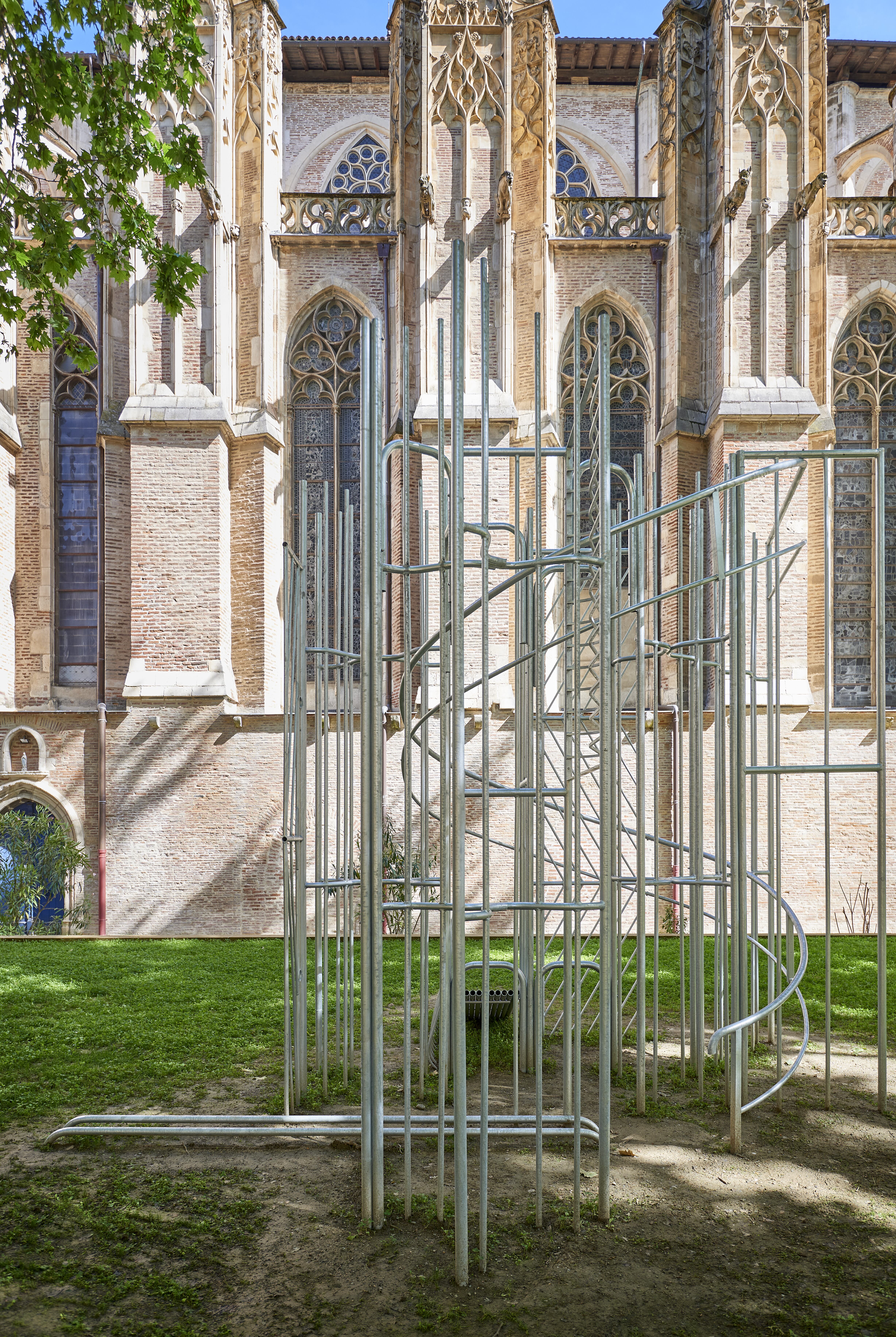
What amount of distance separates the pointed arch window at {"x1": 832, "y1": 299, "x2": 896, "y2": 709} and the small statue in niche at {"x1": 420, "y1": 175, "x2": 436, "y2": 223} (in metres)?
6.20

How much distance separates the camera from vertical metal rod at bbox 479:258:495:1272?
8.89ft

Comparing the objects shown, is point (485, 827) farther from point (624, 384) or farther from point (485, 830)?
point (624, 384)

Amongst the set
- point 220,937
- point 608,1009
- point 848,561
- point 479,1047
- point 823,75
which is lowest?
point 220,937

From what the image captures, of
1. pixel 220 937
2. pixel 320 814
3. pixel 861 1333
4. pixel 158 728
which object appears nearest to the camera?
pixel 861 1333

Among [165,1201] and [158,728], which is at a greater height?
[158,728]

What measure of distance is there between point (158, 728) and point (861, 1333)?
10.5 m

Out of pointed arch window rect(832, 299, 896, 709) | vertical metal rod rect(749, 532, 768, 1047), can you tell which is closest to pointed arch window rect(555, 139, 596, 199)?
pointed arch window rect(832, 299, 896, 709)

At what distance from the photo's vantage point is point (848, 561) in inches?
527

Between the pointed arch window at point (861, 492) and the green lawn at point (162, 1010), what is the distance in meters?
5.63

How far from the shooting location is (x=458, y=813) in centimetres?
265

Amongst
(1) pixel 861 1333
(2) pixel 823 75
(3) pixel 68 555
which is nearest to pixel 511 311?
(2) pixel 823 75

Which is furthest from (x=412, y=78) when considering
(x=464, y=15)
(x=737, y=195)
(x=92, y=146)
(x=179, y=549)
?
(x=92, y=146)

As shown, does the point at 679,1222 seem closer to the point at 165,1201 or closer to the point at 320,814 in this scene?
the point at 165,1201

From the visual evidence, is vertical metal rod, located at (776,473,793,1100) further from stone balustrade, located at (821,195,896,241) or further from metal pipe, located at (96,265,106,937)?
stone balustrade, located at (821,195,896,241)
